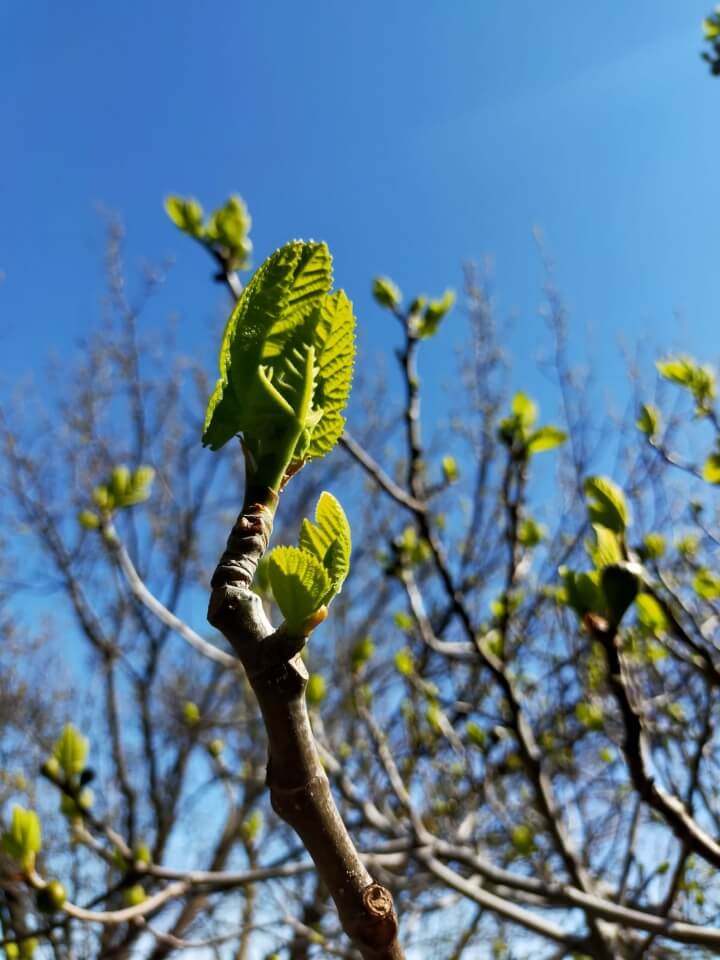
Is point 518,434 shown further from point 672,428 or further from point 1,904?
point 1,904

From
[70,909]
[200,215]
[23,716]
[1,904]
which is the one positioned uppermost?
[23,716]

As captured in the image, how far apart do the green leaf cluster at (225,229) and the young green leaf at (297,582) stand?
1.84 m

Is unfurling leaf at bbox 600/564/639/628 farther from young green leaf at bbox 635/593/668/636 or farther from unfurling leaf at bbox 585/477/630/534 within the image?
young green leaf at bbox 635/593/668/636

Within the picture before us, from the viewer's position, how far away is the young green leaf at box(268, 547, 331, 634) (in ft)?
1.65

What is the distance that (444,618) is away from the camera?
18.8 ft

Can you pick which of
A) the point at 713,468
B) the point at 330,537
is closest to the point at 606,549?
the point at 330,537

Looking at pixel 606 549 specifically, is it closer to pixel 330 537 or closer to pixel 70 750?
pixel 330 537

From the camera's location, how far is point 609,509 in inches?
43.4

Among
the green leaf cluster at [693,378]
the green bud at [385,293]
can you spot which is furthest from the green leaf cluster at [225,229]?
the green leaf cluster at [693,378]

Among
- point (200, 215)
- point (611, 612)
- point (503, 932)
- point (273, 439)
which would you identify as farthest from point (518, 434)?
point (503, 932)

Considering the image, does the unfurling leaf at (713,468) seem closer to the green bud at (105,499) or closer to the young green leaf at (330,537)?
the young green leaf at (330,537)

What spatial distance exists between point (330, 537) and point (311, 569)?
0.06 metres

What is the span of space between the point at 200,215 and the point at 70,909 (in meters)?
1.80

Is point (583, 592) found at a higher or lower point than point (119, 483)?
lower
